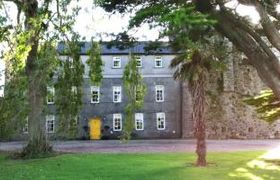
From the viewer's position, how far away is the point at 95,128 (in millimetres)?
62188

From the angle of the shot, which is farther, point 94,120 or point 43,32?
point 94,120

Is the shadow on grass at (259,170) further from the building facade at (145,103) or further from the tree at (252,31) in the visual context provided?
the building facade at (145,103)

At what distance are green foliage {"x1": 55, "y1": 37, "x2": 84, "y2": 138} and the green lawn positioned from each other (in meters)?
2.29

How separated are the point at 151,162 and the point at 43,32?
9757mm

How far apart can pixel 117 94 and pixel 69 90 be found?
109 feet

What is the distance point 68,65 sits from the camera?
2898 cm

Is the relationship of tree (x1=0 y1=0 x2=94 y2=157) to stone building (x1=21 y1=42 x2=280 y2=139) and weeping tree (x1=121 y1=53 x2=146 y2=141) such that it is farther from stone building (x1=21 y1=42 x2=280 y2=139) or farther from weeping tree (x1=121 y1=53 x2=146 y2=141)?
stone building (x1=21 y1=42 x2=280 y2=139)

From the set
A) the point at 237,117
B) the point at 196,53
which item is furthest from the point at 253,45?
the point at 237,117

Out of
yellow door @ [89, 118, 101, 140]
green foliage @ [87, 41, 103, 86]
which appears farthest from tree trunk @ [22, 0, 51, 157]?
yellow door @ [89, 118, 101, 140]

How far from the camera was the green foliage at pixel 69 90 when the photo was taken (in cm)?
2883

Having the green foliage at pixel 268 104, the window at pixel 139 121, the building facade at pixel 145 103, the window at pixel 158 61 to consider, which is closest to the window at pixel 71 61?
the green foliage at pixel 268 104

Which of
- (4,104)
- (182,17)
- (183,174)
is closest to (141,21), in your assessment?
(182,17)

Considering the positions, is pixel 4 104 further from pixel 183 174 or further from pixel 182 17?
pixel 182 17

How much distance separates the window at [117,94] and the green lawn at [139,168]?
26.6 m
